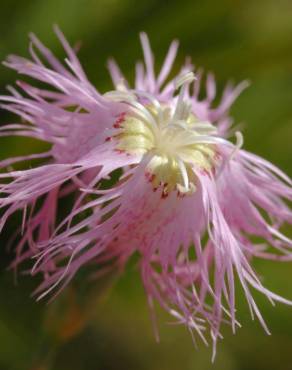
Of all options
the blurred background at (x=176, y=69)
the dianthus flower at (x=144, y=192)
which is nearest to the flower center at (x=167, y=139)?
the dianthus flower at (x=144, y=192)

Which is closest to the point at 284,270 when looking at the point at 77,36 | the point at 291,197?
the point at 77,36

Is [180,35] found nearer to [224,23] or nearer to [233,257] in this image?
[224,23]

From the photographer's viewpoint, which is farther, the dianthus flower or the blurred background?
the blurred background

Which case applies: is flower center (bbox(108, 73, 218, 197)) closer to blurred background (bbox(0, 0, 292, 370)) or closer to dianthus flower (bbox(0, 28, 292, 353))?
dianthus flower (bbox(0, 28, 292, 353))

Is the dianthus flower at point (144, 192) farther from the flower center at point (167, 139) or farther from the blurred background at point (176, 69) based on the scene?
the blurred background at point (176, 69)

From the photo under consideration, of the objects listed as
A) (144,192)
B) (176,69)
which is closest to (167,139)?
(144,192)

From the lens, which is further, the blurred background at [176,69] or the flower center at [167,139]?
the blurred background at [176,69]

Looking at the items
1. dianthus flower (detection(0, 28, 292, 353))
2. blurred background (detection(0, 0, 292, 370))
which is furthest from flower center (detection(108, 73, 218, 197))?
blurred background (detection(0, 0, 292, 370))
